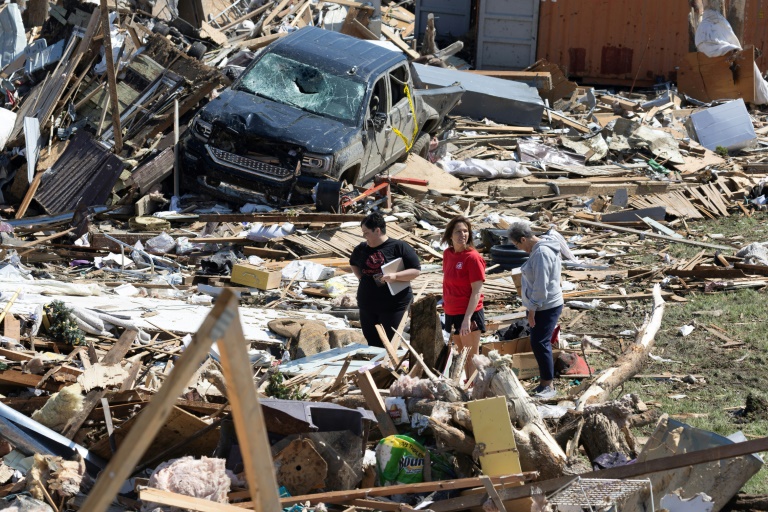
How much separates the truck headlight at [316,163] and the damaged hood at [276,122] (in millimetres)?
79

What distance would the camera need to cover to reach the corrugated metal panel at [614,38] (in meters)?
24.4

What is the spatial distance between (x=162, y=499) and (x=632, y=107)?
62.3ft

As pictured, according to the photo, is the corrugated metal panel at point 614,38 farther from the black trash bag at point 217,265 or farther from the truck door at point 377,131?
the black trash bag at point 217,265

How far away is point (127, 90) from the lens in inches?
602

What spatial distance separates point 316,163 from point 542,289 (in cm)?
567

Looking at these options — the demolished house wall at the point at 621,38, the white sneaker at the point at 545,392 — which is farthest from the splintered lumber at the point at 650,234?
the demolished house wall at the point at 621,38

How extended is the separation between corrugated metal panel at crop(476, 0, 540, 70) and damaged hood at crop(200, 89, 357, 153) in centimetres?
1214

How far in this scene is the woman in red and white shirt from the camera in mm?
7949

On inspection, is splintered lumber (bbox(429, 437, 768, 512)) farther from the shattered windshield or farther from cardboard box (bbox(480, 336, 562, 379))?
the shattered windshield

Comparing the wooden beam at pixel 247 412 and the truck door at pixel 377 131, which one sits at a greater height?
the wooden beam at pixel 247 412

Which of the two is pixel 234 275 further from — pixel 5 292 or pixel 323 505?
pixel 323 505

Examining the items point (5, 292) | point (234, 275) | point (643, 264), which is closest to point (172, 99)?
point (234, 275)

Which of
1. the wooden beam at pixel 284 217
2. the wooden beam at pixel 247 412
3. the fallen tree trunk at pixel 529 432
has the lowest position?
the wooden beam at pixel 284 217

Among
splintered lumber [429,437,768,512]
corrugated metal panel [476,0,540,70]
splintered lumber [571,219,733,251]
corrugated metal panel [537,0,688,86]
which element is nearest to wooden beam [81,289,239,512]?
splintered lumber [429,437,768,512]
